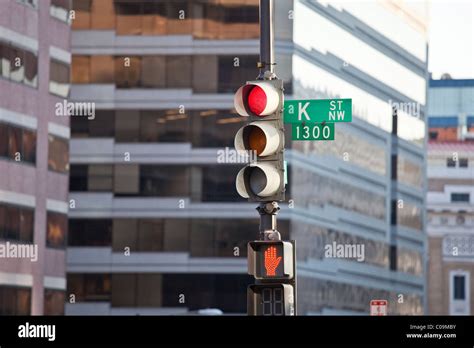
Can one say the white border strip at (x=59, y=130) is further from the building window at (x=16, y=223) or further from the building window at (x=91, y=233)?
the building window at (x=91, y=233)

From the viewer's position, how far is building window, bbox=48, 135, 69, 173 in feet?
240

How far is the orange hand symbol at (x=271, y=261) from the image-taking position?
16047 millimetres

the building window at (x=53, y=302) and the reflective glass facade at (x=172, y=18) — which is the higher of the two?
the reflective glass facade at (x=172, y=18)

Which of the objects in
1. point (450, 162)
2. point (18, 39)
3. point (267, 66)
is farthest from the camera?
point (450, 162)

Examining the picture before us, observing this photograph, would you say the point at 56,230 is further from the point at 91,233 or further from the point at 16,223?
the point at 91,233

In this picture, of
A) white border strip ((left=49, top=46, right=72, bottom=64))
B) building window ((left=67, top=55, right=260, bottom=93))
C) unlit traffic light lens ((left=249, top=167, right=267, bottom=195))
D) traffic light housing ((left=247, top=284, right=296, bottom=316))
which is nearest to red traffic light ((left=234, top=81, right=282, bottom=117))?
unlit traffic light lens ((left=249, top=167, right=267, bottom=195))

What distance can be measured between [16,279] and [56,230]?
4.96 metres

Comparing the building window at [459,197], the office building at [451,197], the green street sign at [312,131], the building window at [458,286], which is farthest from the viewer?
the building window at [458,286]

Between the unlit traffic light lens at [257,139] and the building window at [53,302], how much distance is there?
57130mm

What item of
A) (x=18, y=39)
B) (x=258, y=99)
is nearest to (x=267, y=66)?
(x=258, y=99)

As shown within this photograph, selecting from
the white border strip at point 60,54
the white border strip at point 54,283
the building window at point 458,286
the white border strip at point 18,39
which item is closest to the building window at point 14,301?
the white border strip at point 54,283

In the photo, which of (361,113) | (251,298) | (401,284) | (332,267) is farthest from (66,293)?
(251,298)

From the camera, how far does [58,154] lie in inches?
2918

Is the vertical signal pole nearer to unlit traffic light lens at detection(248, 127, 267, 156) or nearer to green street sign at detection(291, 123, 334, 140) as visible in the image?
unlit traffic light lens at detection(248, 127, 267, 156)
